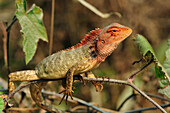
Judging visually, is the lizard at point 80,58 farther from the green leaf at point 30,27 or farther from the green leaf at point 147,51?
the green leaf at point 30,27

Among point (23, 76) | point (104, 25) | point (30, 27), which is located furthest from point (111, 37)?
point (104, 25)

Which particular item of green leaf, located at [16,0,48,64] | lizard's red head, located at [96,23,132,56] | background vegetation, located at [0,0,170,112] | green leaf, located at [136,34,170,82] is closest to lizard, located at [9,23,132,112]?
lizard's red head, located at [96,23,132,56]

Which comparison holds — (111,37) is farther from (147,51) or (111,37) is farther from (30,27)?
(30,27)

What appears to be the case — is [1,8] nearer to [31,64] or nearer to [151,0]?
[31,64]

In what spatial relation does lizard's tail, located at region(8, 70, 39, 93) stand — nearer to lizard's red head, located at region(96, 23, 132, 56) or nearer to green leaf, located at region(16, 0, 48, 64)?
green leaf, located at region(16, 0, 48, 64)

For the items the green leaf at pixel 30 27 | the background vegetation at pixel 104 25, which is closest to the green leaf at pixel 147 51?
the green leaf at pixel 30 27
